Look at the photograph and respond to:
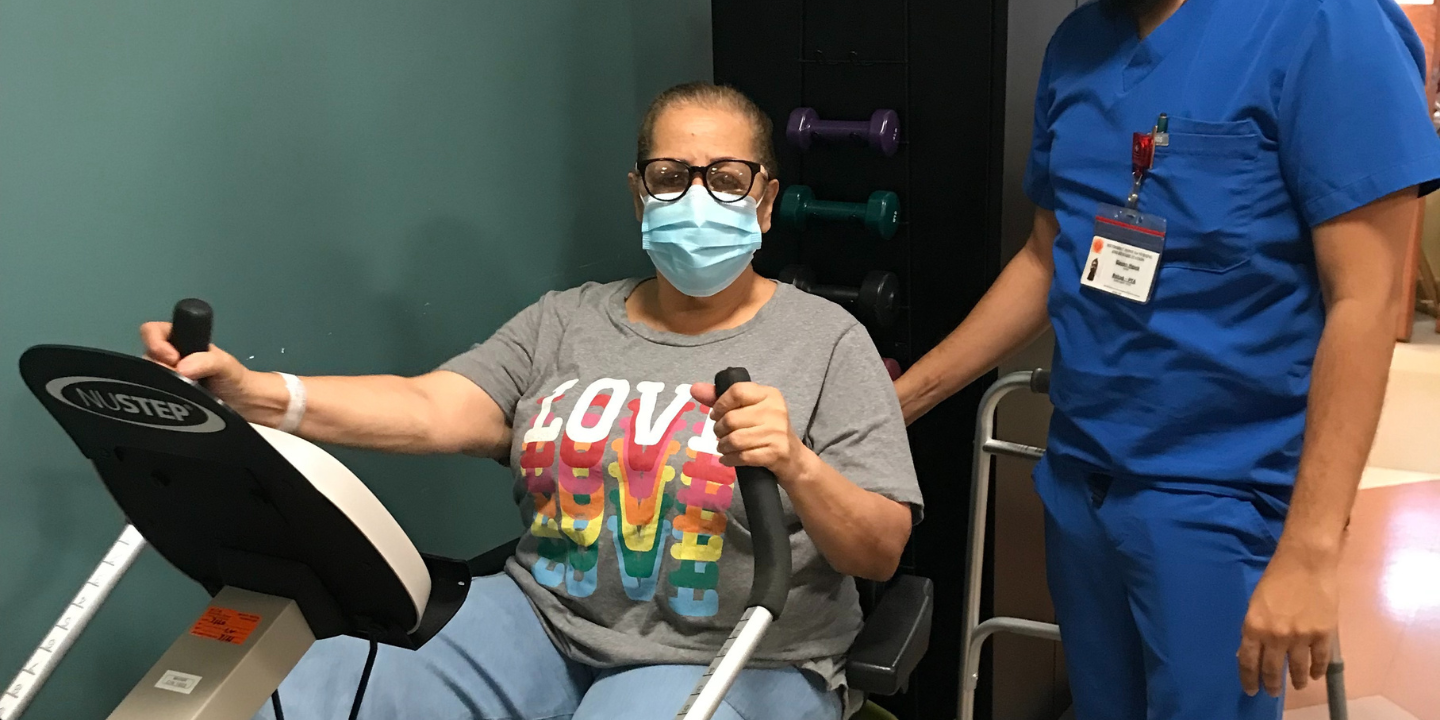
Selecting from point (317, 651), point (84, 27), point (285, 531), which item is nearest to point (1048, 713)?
point (317, 651)

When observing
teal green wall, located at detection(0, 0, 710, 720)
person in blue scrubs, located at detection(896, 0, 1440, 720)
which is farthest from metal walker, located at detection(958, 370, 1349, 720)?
teal green wall, located at detection(0, 0, 710, 720)

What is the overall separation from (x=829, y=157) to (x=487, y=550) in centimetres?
90

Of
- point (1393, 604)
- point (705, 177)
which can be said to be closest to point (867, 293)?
point (705, 177)

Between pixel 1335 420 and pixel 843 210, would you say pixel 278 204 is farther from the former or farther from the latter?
pixel 1335 420

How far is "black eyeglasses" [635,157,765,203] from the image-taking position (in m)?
1.51

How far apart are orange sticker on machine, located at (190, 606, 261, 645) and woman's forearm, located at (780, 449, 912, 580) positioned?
0.53 meters

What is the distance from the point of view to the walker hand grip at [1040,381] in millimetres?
1685

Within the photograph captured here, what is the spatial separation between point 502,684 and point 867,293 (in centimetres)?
81

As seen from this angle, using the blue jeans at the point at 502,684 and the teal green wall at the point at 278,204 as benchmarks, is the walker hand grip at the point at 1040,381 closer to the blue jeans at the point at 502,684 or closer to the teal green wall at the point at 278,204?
the blue jeans at the point at 502,684

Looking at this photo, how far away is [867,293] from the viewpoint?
6.03 ft

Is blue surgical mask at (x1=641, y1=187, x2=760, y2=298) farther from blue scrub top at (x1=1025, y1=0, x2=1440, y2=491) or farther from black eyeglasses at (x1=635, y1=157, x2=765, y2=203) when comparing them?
blue scrub top at (x1=1025, y1=0, x2=1440, y2=491)

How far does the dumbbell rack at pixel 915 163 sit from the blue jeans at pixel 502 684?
0.66 metres

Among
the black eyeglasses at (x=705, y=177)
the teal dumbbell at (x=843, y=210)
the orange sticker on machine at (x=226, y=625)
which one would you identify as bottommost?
the orange sticker on machine at (x=226, y=625)

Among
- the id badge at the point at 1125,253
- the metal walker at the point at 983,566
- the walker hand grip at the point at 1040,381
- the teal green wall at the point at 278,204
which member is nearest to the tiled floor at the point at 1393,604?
the metal walker at the point at 983,566
